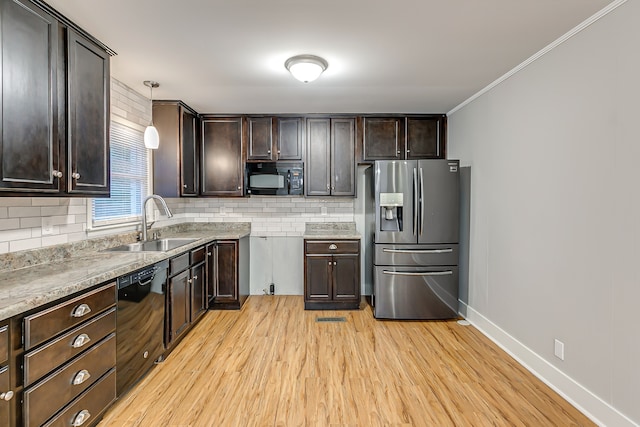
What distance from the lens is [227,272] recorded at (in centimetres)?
395

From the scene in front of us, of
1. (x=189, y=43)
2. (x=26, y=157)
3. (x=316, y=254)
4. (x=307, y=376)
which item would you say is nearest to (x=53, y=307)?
(x=26, y=157)

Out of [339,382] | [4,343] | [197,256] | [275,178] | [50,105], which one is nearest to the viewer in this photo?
[4,343]

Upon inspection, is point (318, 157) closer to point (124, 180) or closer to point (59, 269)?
point (124, 180)

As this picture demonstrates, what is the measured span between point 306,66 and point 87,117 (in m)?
1.60

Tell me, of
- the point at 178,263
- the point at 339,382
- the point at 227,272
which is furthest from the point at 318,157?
the point at 339,382

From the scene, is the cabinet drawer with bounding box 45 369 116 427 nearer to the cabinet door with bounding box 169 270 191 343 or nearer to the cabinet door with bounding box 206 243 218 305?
the cabinet door with bounding box 169 270 191 343

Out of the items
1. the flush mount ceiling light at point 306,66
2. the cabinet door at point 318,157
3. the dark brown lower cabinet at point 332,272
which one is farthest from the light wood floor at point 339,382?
the flush mount ceiling light at point 306,66

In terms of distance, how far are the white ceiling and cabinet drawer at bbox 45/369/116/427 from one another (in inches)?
87.8

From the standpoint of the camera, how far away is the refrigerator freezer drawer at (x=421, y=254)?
3.66 meters

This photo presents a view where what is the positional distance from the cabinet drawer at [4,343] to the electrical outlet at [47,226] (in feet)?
3.87

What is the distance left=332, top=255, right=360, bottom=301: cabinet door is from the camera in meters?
3.97

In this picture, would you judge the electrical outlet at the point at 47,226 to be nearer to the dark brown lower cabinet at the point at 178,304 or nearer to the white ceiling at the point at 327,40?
the dark brown lower cabinet at the point at 178,304

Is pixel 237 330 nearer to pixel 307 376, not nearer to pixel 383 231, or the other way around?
pixel 307 376

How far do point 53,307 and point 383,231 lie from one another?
2.92 meters
